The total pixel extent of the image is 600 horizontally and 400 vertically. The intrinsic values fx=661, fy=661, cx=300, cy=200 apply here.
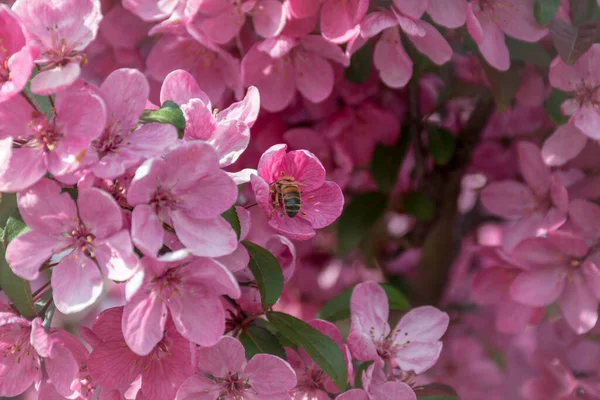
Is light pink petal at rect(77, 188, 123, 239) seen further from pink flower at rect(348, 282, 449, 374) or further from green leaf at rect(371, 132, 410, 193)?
green leaf at rect(371, 132, 410, 193)

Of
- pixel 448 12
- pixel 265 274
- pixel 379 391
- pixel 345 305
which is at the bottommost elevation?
pixel 345 305

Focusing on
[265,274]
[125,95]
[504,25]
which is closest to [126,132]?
[125,95]

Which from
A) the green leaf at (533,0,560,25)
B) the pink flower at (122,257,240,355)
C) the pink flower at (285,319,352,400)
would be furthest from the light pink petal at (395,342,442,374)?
the green leaf at (533,0,560,25)

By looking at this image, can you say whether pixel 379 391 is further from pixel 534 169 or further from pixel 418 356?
pixel 534 169

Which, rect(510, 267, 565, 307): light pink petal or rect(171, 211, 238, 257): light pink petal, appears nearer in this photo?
rect(171, 211, 238, 257): light pink petal

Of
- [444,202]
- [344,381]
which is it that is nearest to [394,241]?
[444,202]

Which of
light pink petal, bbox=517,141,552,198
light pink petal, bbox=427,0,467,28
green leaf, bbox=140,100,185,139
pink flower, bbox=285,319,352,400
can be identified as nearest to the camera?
green leaf, bbox=140,100,185,139
